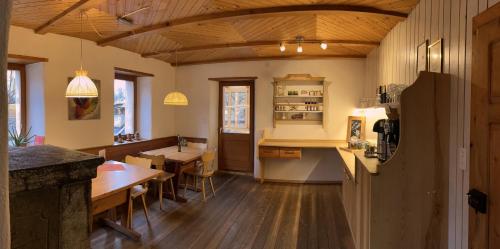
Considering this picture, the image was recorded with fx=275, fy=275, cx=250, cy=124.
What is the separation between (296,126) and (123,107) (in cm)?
341

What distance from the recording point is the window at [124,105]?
5.22 m

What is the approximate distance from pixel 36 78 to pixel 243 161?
3.82 metres

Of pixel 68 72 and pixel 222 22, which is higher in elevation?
pixel 222 22

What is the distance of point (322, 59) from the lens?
5.22m

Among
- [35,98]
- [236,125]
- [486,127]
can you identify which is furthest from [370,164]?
[35,98]

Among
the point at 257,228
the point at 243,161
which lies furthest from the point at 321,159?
the point at 257,228

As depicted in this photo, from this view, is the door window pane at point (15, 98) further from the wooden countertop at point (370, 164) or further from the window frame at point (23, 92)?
the wooden countertop at point (370, 164)

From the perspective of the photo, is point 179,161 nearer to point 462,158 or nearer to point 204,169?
point 204,169

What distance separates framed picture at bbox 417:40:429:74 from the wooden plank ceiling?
0.50 meters

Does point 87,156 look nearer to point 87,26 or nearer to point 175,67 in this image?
point 87,26


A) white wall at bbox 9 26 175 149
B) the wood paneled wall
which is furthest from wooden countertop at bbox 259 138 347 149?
white wall at bbox 9 26 175 149

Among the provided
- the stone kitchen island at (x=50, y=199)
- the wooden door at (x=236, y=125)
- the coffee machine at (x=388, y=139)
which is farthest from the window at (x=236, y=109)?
the stone kitchen island at (x=50, y=199)

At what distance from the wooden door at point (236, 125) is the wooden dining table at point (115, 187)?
2.80 meters

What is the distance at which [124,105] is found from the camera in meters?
5.43
